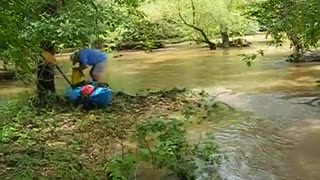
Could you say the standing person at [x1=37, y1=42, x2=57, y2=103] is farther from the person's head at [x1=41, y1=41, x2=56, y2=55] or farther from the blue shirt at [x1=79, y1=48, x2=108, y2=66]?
the blue shirt at [x1=79, y1=48, x2=108, y2=66]

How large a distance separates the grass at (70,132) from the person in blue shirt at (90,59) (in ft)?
2.61

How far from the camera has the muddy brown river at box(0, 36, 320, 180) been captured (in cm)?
727

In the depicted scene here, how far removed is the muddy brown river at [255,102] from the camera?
727cm

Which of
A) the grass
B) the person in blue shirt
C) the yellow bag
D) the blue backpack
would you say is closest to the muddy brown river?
the grass

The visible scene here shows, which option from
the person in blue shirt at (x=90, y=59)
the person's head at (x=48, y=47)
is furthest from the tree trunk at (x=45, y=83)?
the person in blue shirt at (x=90, y=59)

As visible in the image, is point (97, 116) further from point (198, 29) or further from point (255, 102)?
point (198, 29)

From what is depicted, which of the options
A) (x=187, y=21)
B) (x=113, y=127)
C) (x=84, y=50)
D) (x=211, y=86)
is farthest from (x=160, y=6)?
(x=113, y=127)

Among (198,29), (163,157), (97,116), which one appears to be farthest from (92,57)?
(198,29)

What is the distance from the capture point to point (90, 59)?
11078mm

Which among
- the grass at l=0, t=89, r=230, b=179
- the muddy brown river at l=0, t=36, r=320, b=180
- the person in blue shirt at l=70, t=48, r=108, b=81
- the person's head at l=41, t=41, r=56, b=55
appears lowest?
the muddy brown river at l=0, t=36, r=320, b=180

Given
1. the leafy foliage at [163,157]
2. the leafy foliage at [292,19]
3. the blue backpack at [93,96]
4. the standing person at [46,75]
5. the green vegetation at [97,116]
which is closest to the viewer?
the leafy foliage at [163,157]

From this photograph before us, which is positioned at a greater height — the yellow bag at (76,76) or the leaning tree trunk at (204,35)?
the yellow bag at (76,76)

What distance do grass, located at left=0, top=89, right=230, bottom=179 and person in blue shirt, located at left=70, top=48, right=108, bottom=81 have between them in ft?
2.61

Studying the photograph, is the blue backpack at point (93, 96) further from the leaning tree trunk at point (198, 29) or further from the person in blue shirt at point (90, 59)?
the leaning tree trunk at point (198, 29)
